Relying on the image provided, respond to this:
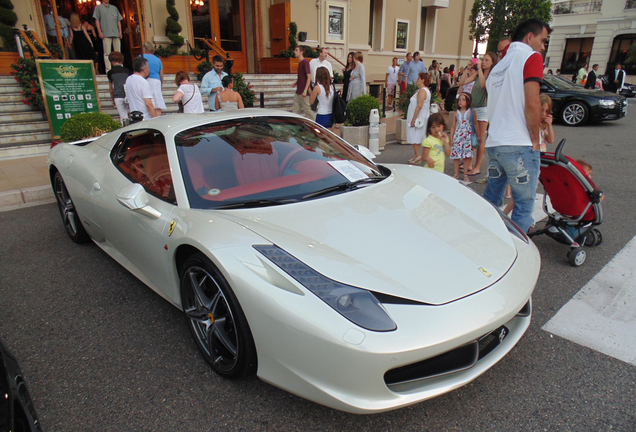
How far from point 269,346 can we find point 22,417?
Result: 901 millimetres

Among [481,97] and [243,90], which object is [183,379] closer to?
[481,97]

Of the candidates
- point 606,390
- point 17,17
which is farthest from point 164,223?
point 17,17

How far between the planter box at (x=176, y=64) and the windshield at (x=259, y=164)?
Answer: 11473 mm

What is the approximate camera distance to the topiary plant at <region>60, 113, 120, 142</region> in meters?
6.40

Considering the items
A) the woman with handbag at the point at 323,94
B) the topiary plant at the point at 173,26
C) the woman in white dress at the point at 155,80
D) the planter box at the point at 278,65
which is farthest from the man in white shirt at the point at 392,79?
the woman in white dress at the point at 155,80

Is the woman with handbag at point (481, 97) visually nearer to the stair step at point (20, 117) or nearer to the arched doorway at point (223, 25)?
the stair step at point (20, 117)

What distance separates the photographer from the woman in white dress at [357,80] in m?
10.4

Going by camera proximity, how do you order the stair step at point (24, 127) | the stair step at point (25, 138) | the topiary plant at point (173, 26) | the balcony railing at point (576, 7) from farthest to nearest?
the balcony railing at point (576, 7) < the topiary plant at point (173, 26) < the stair step at point (24, 127) < the stair step at point (25, 138)

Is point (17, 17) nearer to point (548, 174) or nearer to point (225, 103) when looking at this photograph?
point (225, 103)

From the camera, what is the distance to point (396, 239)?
218cm

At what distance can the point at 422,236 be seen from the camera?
7.36 feet

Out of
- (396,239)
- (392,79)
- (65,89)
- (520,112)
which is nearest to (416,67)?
(392,79)

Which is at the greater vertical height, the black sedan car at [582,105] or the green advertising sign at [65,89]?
the green advertising sign at [65,89]

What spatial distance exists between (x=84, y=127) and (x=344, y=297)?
6.14m
